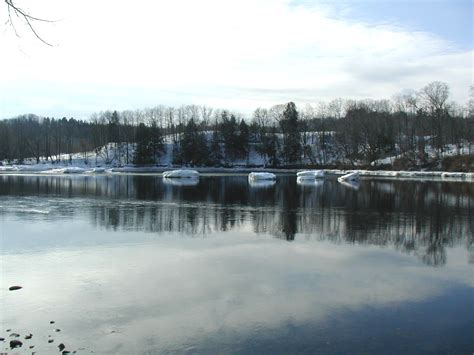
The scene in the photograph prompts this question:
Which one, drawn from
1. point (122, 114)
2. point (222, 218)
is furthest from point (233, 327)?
point (122, 114)

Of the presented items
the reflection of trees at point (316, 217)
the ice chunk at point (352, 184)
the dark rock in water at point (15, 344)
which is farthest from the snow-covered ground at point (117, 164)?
the dark rock in water at point (15, 344)

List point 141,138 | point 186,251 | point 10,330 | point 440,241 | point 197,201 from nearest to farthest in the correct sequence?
point 10,330 → point 186,251 → point 440,241 → point 197,201 → point 141,138

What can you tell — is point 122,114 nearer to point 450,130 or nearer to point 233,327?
point 450,130

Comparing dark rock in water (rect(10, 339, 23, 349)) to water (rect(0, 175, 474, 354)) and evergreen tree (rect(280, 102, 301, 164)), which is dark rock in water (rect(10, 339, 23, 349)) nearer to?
water (rect(0, 175, 474, 354))

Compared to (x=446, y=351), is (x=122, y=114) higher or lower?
higher

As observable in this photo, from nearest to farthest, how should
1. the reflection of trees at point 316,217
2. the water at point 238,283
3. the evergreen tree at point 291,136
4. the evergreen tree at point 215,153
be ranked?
the water at point 238,283 → the reflection of trees at point 316,217 → the evergreen tree at point 215,153 → the evergreen tree at point 291,136

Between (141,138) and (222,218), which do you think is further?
(141,138)

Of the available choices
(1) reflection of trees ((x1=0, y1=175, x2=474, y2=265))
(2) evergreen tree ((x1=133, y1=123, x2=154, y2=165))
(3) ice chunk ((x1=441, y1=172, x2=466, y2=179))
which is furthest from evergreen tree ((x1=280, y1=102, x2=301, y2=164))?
(1) reflection of trees ((x1=0, y1=175, x2=474, y2=265))

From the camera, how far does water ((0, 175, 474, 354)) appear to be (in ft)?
29.6

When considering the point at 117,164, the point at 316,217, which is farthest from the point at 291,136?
the point at 316,217

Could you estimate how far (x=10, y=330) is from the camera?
368 inches

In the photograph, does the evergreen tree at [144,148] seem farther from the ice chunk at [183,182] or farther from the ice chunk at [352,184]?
the ice chunk at [352,184]

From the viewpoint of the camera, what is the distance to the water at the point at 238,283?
9031 mm

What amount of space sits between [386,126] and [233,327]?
93387 millimetres
